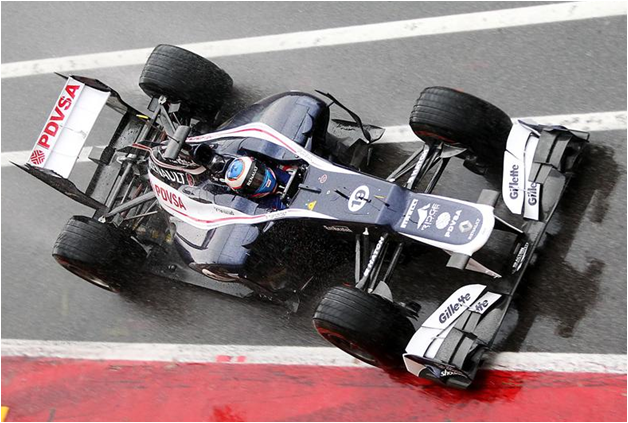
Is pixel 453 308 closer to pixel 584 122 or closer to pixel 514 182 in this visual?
pixel 514 182

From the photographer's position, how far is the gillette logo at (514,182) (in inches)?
254

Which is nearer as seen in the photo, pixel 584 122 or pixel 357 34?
pixel 584 122

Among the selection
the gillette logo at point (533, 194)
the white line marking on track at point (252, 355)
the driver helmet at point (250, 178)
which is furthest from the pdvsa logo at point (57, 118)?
the gillette logo at point (533, 194)

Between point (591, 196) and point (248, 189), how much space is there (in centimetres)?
250

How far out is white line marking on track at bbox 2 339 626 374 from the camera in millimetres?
6512

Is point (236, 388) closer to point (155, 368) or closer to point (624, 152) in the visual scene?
point (155, 368)

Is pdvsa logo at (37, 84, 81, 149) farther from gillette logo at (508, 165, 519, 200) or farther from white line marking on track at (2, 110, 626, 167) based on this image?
gillette logo at (508, 165, 519, 200)

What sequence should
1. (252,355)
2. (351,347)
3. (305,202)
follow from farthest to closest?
1. (252,355)
2. (305,202)
3. (351,347)

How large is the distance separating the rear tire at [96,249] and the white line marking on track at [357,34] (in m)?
2.28

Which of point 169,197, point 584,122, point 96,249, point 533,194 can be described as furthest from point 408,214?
point 96,249

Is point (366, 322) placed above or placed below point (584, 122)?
below

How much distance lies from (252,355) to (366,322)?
1.82 meters

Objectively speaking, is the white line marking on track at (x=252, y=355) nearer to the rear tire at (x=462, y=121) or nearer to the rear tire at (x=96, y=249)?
the rear tire at (x=96, y=249)

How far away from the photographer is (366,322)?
20.3ft
